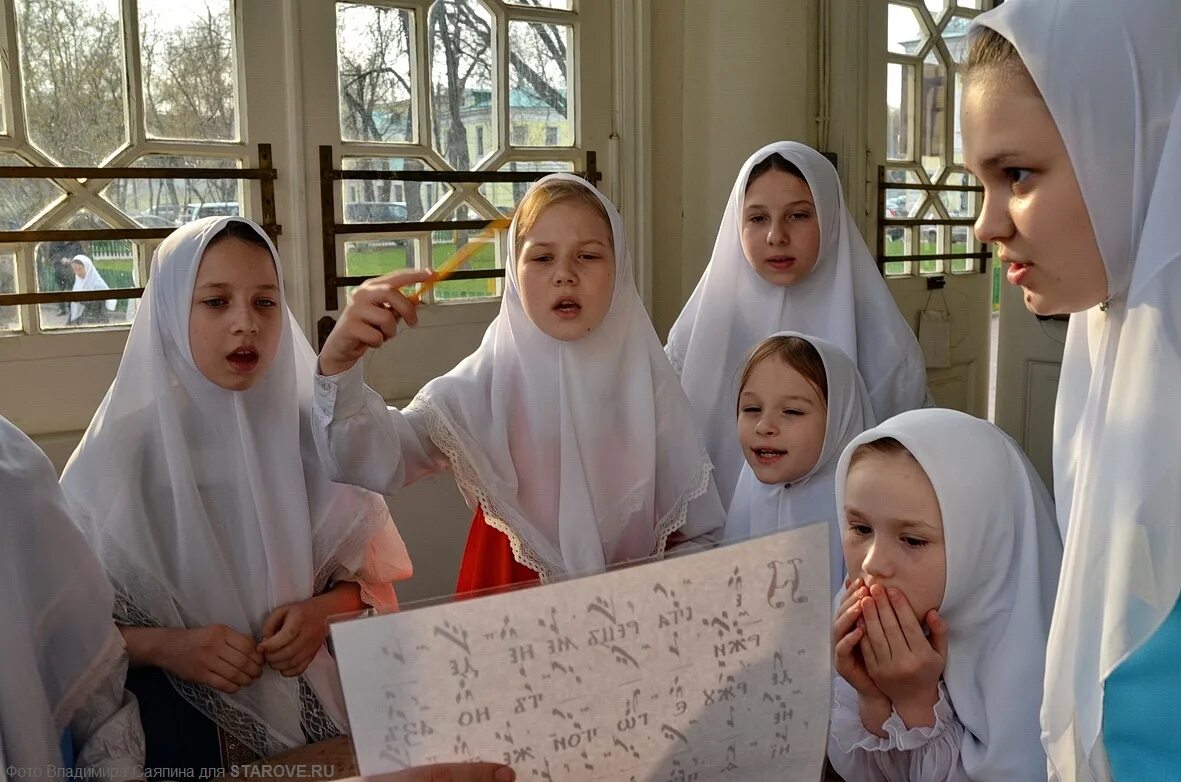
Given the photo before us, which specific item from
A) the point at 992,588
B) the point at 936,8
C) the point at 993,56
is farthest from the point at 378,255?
the point at 936,8

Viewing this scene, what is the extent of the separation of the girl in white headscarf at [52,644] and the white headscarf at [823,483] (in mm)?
936

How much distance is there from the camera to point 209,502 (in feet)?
4.93

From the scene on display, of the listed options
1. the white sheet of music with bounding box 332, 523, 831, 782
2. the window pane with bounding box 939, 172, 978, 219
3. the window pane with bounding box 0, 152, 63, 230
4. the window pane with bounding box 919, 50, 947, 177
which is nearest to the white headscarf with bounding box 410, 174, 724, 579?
the white sheet of music with bounding box 332, 523, 831, 782

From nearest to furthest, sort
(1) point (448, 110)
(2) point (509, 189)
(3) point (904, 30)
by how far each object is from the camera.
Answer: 1. (1) point (448, 110)
2. (2) point (509, 189)
3. (3) point (904, 30)

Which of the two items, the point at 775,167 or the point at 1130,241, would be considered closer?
the point at 1130,241

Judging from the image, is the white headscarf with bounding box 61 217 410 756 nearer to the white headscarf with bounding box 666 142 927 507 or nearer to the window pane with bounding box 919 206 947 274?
the white headscarf with bounding box 666 142 927 507

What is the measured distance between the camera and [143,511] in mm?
1459

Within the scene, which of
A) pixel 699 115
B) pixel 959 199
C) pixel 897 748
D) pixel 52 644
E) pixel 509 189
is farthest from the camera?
pixel 959 199

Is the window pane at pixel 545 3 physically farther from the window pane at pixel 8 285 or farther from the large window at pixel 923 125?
the window pane at pixel 8 285

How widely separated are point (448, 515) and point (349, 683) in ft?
6.46

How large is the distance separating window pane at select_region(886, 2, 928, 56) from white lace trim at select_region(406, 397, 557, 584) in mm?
2580

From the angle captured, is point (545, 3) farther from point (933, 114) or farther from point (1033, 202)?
point (1033, 202)

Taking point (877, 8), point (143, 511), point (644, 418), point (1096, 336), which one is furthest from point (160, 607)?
point (877, 8)

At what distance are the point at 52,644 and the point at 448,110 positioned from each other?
1.75 m
